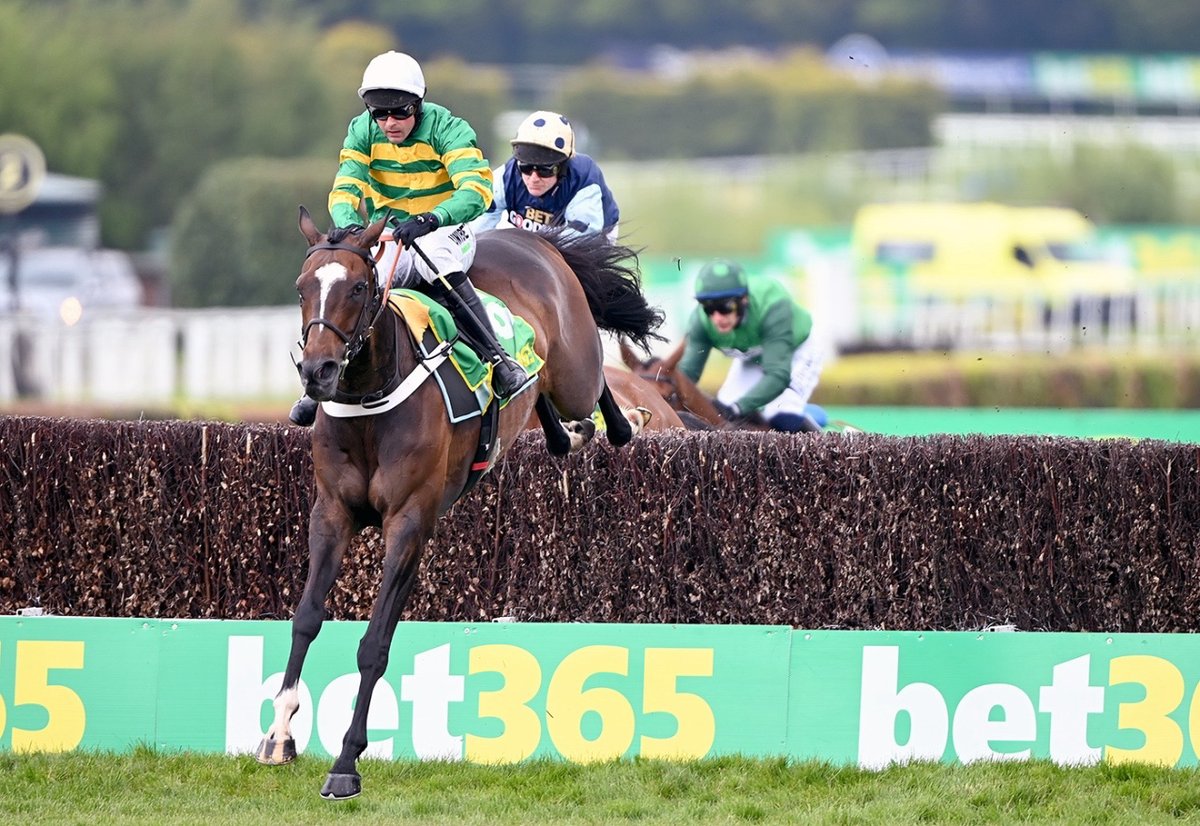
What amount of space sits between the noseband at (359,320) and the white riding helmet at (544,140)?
190cm

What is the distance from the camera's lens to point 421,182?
6258mm

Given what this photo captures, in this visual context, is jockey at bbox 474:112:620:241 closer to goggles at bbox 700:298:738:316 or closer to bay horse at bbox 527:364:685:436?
bay horse at bbox 527:364:685:436

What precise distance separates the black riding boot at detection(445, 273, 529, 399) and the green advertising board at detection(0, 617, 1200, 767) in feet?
3.16

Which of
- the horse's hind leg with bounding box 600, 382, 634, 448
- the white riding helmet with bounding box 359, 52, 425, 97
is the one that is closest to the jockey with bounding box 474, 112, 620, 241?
the horse's hind leg with bounding box 600, 382, 634, 448

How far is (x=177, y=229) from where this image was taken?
28031 millimetres

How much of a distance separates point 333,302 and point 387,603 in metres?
1.04

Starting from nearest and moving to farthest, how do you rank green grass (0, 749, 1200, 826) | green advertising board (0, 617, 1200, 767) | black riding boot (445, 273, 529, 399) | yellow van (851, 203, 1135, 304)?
1. green grass (0, 749, 1200, 826)
2. black riding boot (445, 273, 529, 399)
3. green advertising board (0, 617, 1200, 767)
4. yellow van (851, 203, 1135, 304)

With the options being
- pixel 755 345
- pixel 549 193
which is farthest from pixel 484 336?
pixel 755 345

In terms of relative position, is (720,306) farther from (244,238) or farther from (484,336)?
(244,238)

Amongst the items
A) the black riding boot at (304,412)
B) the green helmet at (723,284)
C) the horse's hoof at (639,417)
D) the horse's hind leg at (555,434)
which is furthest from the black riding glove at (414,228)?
the green helmet at (723,284)

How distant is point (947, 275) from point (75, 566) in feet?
77.5

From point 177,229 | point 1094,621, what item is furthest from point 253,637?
point 177,229

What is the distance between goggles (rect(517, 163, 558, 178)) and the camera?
7.41 m

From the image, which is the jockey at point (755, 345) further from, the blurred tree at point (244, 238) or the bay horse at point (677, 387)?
the blurred tree at point (244, 238)
